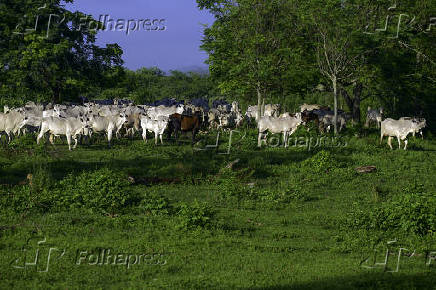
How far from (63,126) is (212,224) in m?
14.6

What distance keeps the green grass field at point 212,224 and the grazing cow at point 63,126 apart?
6.08ft

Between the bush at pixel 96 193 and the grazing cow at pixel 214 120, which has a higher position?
the grazing cow at pixel 214 120

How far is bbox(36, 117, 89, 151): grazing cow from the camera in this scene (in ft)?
85.2

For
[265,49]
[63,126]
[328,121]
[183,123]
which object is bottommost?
[63,126]

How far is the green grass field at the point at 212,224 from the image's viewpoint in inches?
397

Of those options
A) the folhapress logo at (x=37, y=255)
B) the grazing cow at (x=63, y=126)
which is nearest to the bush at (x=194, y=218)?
the folhapress logo at (x=37, y=255)

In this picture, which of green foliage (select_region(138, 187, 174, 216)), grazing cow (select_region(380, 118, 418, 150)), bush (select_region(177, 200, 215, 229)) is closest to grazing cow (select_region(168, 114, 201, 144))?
grazing cow (select_region(380, 118, 418, 150))

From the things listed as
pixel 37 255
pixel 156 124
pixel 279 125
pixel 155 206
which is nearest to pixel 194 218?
pixel 155 206

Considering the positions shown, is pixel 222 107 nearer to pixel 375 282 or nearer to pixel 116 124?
pixel 116 124

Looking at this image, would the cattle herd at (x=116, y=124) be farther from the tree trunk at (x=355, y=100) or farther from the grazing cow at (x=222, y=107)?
the grazing cow at (x=222, y=107)

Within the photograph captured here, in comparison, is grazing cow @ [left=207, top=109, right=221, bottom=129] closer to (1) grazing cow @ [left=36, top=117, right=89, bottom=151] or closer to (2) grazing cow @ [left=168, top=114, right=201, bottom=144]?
(2) grazing cow @ [left=168, top=114, right=201, bottom=144]

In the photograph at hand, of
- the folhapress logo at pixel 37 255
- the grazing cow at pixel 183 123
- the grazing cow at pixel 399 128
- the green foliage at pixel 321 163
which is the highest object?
the grazing cow at pixel 399 128

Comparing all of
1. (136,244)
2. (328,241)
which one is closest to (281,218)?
(328,241)

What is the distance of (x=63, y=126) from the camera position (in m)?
26.1
